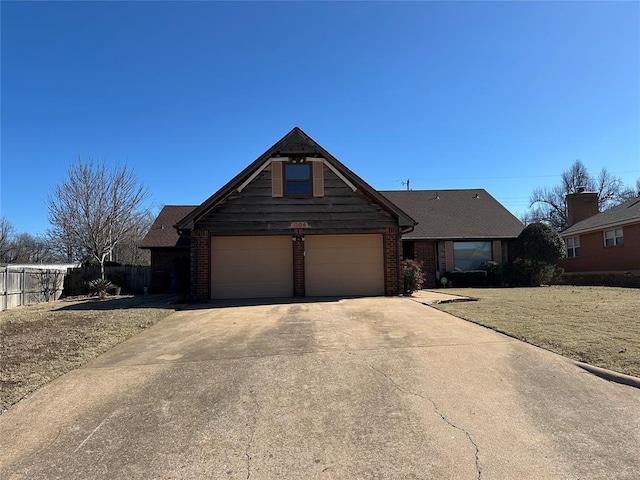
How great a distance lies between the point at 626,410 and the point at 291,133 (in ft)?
41.2

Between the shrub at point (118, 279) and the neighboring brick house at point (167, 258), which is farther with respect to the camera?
the shrub at point (118, 279)

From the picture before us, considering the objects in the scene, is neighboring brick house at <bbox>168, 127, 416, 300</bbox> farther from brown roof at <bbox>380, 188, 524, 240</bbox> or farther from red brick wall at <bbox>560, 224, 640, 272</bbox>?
red brick wall at <bbox>560, 224, 640, 272</bbox>

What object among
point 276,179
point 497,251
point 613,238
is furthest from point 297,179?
point 613,238

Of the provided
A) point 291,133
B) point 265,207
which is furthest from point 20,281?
point 291,133

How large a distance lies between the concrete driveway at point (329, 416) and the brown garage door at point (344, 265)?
763 centimetres

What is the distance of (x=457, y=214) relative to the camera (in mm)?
24016

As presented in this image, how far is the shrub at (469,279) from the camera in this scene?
21078mm

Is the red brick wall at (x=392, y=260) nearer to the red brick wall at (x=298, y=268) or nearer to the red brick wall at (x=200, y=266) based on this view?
the red brick wall at (x=298, y=268)

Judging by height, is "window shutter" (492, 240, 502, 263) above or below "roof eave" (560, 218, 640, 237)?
below

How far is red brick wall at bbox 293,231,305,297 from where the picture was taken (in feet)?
48.5

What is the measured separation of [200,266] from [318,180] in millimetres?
4987

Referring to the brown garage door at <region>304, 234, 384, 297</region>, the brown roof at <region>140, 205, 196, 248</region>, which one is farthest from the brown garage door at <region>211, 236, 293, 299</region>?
the brown roof at <region>140, 205, 196, 248</region>

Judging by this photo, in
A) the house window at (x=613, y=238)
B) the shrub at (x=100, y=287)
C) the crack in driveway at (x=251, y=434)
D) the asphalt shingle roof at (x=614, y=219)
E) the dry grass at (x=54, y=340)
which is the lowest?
the crack in driveway at (x=251, y=434)

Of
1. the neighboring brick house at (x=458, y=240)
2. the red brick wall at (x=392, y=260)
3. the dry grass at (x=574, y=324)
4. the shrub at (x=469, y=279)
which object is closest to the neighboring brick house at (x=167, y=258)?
the red brick wall at (x=392, y=260)
